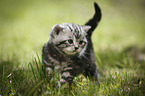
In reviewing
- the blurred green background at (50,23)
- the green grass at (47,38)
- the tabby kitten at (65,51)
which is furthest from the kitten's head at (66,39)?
the blurred green background at (50,23)

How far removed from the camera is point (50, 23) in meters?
5.43

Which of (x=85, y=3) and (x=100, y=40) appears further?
(x=85, y=3)

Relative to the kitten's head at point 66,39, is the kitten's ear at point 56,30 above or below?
above

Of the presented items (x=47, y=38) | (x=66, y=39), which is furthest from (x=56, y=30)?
(x=47, y=38)

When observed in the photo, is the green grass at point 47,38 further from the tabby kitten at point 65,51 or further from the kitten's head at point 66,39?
the kitten's head at point 66,39

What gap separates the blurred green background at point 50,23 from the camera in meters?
4.28

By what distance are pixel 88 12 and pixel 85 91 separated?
19.2 feet

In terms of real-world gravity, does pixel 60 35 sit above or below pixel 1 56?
above

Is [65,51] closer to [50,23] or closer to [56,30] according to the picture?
[56,30]

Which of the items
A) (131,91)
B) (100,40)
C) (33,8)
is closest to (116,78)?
(131,91)

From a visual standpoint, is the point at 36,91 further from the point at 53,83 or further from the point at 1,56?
the point at 1,56

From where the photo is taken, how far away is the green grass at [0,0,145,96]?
1.68 m

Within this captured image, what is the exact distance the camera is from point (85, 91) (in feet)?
5.46

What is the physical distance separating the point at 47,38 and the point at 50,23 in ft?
3.07
